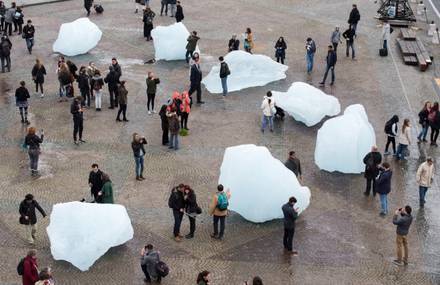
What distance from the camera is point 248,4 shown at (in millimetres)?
38094

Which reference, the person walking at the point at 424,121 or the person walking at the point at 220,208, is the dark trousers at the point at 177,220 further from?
the person walking at the point at 424,121

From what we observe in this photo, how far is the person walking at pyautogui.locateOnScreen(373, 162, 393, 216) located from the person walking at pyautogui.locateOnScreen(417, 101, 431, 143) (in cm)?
457

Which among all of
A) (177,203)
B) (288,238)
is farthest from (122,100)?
(288,238)

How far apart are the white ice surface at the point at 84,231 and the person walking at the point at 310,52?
13.6m

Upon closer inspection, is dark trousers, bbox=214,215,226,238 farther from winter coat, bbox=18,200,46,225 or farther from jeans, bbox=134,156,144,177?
winter coat, bbox=18,200,46,225

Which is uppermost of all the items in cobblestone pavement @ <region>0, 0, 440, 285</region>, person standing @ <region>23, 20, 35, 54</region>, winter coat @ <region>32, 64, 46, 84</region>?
person standing @ <region>23, 20, 35, 54</region>

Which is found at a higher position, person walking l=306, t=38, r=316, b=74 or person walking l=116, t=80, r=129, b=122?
person walking l=306, t=38, r=316, b=74

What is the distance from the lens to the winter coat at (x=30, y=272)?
13758mm

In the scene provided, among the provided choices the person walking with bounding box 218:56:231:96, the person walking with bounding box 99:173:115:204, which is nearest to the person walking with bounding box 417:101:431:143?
the person walking with bounding box 218:56:231:96

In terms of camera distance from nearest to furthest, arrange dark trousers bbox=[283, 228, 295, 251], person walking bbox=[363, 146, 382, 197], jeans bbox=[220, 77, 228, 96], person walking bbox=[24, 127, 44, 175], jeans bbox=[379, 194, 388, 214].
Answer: dark trousers bbox=[283, 228, 295, 251] < jeans bbox=[379, 194, 388, 214] < person walking bbox=[363, 146, 382, 197] < person walking bbox=[24, 127, 44, 175] < jeans bbox=[220, 77, 228, 96]

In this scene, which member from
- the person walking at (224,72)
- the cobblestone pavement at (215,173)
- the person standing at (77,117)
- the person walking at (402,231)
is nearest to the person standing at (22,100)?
the cobblestone pavement at (215,173)

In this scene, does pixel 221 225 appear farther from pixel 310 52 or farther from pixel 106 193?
pixel 310 52

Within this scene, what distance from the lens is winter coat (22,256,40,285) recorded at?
542 inches

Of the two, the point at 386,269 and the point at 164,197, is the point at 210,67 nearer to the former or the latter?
the point at 164,197
